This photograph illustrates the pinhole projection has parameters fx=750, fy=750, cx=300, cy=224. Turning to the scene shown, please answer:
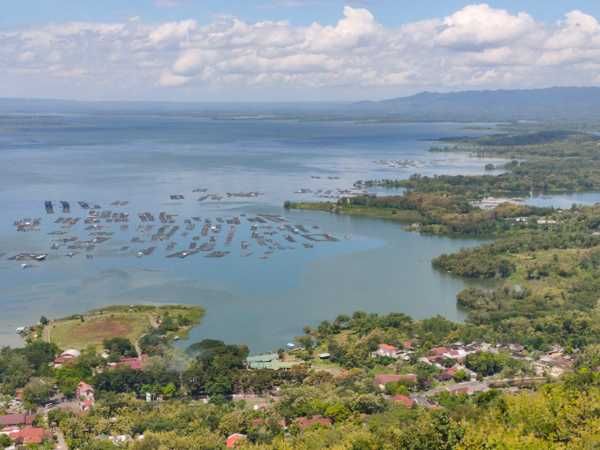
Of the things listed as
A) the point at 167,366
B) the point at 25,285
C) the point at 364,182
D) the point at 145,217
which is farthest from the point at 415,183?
the point at 167,366

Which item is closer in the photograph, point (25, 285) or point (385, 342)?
point (385, 342)

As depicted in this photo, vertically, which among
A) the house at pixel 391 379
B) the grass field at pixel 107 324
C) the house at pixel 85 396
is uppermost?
the grass field at pixel 107 324

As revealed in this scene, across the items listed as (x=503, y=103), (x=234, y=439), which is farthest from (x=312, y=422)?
(x=503, y=103)

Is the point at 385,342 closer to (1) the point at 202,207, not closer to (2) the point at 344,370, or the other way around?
(2) the point at 344,370

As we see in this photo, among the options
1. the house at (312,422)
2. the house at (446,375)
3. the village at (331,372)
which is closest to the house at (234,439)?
the village at (331,372)

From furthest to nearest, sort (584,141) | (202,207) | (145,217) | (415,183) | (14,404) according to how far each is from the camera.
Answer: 1. (584,141)
2. (415,183)
3. (202,207)
4. (145,217)
5. (14,404)

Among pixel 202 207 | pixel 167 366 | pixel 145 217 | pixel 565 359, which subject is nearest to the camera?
pixel 167 366

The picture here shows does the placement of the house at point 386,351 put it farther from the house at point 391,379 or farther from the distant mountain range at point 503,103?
the distant mountain range at point 503,103
